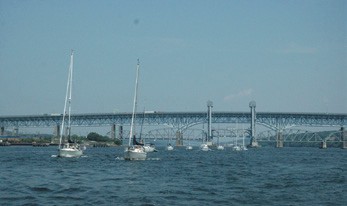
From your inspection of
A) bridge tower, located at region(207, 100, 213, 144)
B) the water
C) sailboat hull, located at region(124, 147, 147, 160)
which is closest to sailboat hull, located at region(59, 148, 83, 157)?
sailboat hull, located at region(124, 147, 147, 160)

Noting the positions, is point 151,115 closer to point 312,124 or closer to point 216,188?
point 312,124

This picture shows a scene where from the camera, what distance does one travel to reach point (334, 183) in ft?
116

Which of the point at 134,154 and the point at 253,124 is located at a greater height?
the point at 253,124

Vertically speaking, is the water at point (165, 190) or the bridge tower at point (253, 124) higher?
the bridge tower at point (253, 124)

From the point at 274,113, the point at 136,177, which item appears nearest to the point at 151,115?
the point at 274,113

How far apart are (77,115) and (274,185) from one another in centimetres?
16987

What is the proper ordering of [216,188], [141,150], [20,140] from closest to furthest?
[216,188]
[141,150]
[20,140]

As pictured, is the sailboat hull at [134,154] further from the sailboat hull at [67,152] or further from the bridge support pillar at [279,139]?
the bridge support pillar at [279,139]

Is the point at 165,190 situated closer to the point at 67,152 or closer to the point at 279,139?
the point at 67,152

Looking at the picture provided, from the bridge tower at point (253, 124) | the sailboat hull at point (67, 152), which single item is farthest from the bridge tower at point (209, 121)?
the sailboat hull at point (67, 152)

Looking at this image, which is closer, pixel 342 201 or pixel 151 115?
pixel 342 201

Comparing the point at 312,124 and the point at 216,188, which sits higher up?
the point at 312,124

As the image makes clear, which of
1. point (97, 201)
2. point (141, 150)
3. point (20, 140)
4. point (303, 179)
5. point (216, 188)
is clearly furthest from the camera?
point (20, 140)

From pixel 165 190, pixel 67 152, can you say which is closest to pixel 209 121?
pixel 67 152
